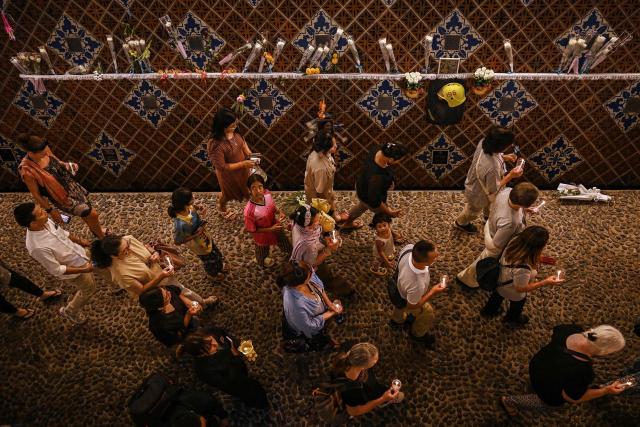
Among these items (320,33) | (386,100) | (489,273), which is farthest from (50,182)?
(489,273)

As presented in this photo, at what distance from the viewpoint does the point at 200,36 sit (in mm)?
5324

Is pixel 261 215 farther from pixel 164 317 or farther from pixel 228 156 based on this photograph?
pixel 164 317

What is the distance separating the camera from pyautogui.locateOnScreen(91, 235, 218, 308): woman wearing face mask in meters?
3.53

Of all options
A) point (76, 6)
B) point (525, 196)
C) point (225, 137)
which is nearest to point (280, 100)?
point (225, 137)

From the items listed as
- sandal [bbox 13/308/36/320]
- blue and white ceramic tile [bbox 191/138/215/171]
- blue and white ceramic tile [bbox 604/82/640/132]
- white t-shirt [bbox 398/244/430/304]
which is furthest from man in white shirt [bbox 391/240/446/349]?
sandal [bbox 13/308/36/320]

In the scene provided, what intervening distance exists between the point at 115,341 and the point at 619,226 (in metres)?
6.24

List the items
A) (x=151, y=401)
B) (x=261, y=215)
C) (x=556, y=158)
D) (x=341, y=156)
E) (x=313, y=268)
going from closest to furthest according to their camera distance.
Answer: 1. (x=151, y=401)
2. (x=313, y=268)
3. (x=261, y=215)
4. (x=556, y=158)
5. (x=341, y=156)

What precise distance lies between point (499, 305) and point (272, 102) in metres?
3.74

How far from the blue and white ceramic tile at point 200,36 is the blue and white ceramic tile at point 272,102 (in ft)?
2.15

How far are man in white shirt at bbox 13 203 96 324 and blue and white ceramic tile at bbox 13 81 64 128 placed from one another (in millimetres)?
2504

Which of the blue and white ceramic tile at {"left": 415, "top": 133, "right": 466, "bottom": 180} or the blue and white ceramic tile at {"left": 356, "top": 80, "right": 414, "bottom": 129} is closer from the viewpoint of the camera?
the blue and white ceramic tile at {"left": 356, "top": 80, "right": 414, "bottom": 129}

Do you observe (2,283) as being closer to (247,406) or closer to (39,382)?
(39,382)

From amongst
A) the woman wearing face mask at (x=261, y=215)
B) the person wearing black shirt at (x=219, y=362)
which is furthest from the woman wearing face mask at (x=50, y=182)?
the person wearing black shirt at (x=219, y=362)

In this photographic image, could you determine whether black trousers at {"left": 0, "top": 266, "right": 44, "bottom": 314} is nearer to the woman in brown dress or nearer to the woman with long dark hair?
the woman in brown dress
